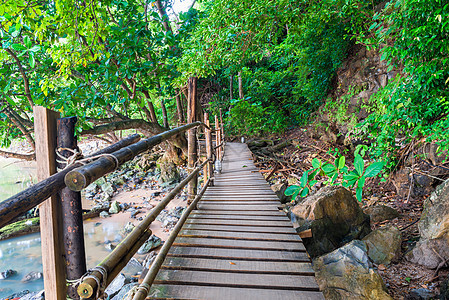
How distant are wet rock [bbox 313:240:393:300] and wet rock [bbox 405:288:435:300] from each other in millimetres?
491

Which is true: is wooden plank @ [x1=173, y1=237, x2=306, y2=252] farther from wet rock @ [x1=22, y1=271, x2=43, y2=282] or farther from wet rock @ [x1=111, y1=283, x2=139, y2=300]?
wet rock @ [x1=22, y1=271, x2=43, y2=282]

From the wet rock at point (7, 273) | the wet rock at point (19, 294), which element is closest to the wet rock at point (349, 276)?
the wet rock at point (19, 294)

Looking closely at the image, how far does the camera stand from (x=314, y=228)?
3230mm

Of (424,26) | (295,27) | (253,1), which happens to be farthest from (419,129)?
(253,1)

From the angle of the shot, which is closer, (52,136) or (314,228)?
(52,136)

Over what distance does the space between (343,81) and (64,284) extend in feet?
26.1

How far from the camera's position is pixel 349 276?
7.69ft

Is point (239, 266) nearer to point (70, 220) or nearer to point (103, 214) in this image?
point (70, 220)

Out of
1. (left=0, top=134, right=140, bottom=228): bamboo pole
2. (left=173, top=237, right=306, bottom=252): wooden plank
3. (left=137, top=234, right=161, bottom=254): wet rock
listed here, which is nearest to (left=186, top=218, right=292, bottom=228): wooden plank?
(left=173, top=237, right=306, bottom=252): wooden plank

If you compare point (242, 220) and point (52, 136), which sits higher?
point (52, 136)

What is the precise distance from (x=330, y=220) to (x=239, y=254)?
2.00 metres

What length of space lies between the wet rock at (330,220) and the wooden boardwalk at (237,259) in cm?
56

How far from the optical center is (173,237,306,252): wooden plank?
205 centimetres

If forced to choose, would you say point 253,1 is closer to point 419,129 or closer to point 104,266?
point 419,129
